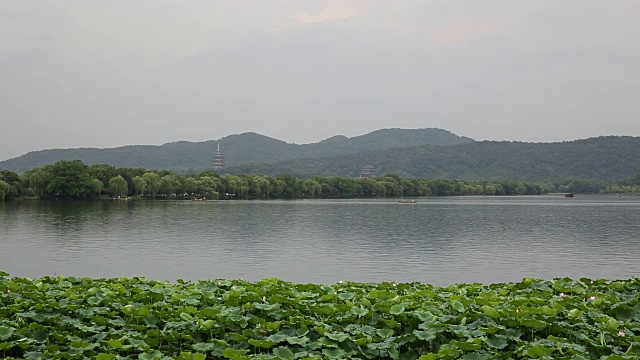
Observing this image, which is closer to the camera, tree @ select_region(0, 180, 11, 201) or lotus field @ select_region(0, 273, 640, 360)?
lotus field @ select_region(0, 273, 640, 360)

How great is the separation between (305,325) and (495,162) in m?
173

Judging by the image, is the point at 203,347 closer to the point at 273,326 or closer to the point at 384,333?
the point at 273,326

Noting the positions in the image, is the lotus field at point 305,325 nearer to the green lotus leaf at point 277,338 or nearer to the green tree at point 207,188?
the green lotus leaf at point 277,338

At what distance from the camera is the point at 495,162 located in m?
170

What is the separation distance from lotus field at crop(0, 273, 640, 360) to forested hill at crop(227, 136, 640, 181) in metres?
153

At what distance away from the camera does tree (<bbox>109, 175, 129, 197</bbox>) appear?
79375 millimetres

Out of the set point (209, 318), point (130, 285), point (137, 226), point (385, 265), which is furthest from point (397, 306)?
point (137, 226)

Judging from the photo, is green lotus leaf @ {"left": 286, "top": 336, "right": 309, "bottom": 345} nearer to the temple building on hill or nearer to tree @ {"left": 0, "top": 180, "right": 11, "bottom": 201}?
tree @ {"left": 0, "top": 180, "right": 11, "bottom": 201}

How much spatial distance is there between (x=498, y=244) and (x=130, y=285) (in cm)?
2231

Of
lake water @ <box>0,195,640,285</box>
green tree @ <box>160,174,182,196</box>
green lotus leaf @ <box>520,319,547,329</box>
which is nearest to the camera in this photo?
green lotus leaf @ <box>520,319,547,329</box>

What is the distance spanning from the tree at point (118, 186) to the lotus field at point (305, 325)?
76116 mm

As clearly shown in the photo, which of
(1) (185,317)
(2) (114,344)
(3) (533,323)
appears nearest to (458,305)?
(3) (533,323)

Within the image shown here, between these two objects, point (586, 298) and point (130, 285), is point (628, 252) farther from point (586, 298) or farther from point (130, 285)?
point (130, 285)

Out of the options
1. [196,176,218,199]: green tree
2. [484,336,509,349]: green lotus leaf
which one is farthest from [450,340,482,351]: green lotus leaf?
[196,176,218,199]: green tree
